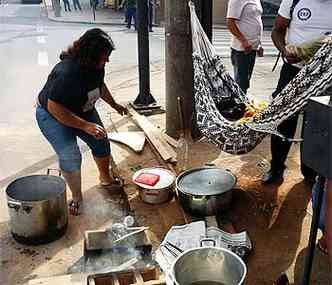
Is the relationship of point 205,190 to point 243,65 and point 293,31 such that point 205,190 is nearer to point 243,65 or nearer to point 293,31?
point 293,31

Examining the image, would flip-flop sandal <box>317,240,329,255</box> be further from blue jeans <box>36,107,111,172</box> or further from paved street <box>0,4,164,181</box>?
paved street <box>0,4,164,181</box>

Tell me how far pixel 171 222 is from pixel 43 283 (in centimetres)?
90

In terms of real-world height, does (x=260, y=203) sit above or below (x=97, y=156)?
below

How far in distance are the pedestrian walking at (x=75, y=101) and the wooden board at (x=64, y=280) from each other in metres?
0.78

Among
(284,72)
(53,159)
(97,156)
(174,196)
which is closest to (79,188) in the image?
(97,156)

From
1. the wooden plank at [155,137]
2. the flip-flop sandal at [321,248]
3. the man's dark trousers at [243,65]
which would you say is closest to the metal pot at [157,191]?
the wooden plank at [155,137]

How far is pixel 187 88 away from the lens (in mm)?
3977

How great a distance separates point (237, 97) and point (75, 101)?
52.7 inches

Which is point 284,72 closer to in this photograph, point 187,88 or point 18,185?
point 187,88

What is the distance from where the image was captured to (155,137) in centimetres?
406

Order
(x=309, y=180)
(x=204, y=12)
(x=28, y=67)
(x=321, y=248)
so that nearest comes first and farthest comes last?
1. (x=321, y=248)
2. (x=309, y=180)
3. (x=204, y=12)
4. (x=28, y=67)

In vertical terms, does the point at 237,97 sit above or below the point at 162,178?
above

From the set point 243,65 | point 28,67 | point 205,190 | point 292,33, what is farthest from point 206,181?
A: point 28,67

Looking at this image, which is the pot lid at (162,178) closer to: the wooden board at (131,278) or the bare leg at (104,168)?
the bare leg at (104,168)
